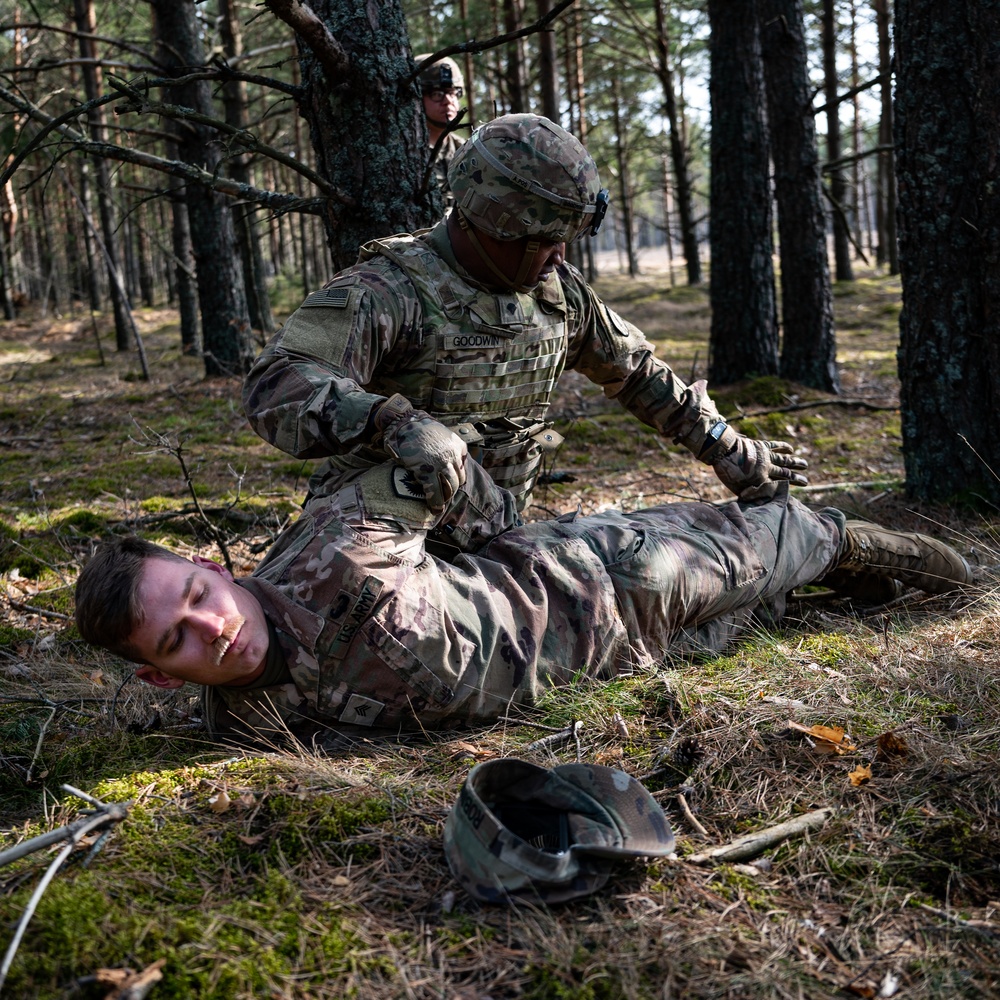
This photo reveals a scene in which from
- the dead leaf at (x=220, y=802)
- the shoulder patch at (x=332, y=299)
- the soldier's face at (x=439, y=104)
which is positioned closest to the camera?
the dead leaf at (x=220, y=802)

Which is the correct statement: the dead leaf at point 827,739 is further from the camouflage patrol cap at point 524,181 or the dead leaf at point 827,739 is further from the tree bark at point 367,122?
the tree bark at point 367,122

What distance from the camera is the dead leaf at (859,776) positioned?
7.37 feet

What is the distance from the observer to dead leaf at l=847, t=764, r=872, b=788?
2246 mm

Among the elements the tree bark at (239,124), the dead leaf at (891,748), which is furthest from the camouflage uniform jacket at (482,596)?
the tree bark at (239,124)

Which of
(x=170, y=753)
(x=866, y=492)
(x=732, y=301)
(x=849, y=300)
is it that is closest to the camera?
(x=170, y=753)

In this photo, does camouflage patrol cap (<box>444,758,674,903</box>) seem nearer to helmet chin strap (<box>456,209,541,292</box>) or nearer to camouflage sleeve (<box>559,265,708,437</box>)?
helmet chin strap (<box>456,209,541,292</box>)

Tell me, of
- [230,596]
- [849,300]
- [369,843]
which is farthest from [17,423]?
[849,300]

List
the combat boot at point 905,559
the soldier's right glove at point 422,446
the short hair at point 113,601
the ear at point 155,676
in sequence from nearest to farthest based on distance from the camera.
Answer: the short hair at point 113,601 → the ear at point 155,676 → the soldier's right glove at point 422,446 → the combat boot at point 905,559

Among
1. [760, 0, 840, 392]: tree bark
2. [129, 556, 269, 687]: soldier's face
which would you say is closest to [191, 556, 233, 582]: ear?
[129, 556, 269, 687]: soldier's face

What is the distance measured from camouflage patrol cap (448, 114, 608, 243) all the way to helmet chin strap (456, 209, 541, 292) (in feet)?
0.12

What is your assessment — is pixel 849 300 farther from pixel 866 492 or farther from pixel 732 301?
pixel 866 492

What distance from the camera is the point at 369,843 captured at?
2.16 meters

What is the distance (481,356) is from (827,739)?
5.72 ft

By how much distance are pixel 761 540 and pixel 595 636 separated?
84 cm
